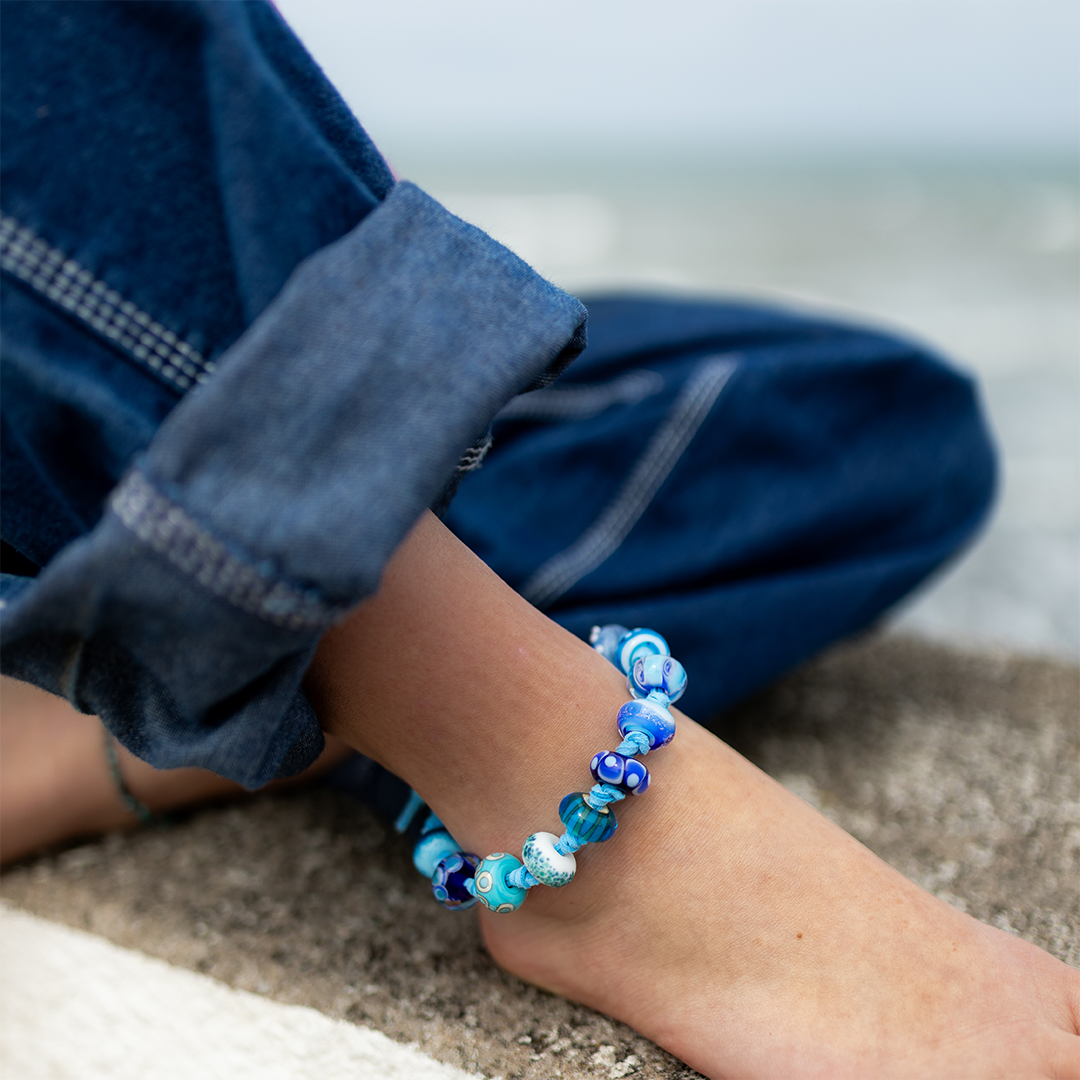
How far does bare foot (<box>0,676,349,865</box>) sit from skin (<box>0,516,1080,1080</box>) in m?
0.25

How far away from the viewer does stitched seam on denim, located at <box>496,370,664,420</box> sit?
807 millimetres

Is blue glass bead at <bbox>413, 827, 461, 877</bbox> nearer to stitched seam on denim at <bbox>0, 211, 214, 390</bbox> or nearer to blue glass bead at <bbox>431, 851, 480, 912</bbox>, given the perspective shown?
blue glass bead at <bbox>431, 851, 480, 912</bbox>

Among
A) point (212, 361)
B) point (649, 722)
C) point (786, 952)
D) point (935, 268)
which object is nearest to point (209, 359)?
point (212, 361)

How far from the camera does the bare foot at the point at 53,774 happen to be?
68cm

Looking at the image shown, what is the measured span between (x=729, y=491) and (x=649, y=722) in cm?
34

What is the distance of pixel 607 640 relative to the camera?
605 mm

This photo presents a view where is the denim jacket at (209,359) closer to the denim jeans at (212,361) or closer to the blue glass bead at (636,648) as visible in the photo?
the denim jeans at (212,361)

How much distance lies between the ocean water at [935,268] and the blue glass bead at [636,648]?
23 centimetres

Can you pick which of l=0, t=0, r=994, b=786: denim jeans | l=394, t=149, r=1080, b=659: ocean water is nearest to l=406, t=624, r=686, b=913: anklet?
l=0, t=0, r=994, b=786: denim jeans

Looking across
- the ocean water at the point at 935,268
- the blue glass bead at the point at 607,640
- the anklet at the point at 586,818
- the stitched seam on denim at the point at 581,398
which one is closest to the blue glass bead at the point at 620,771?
the anklet at the point at 586,818

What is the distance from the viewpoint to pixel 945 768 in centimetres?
79

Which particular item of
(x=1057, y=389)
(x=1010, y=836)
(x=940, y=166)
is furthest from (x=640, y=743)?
(x=940, y=166)

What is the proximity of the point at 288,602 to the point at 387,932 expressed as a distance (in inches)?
14.3

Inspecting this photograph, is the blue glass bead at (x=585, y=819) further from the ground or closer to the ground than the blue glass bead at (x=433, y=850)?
further from the ground
